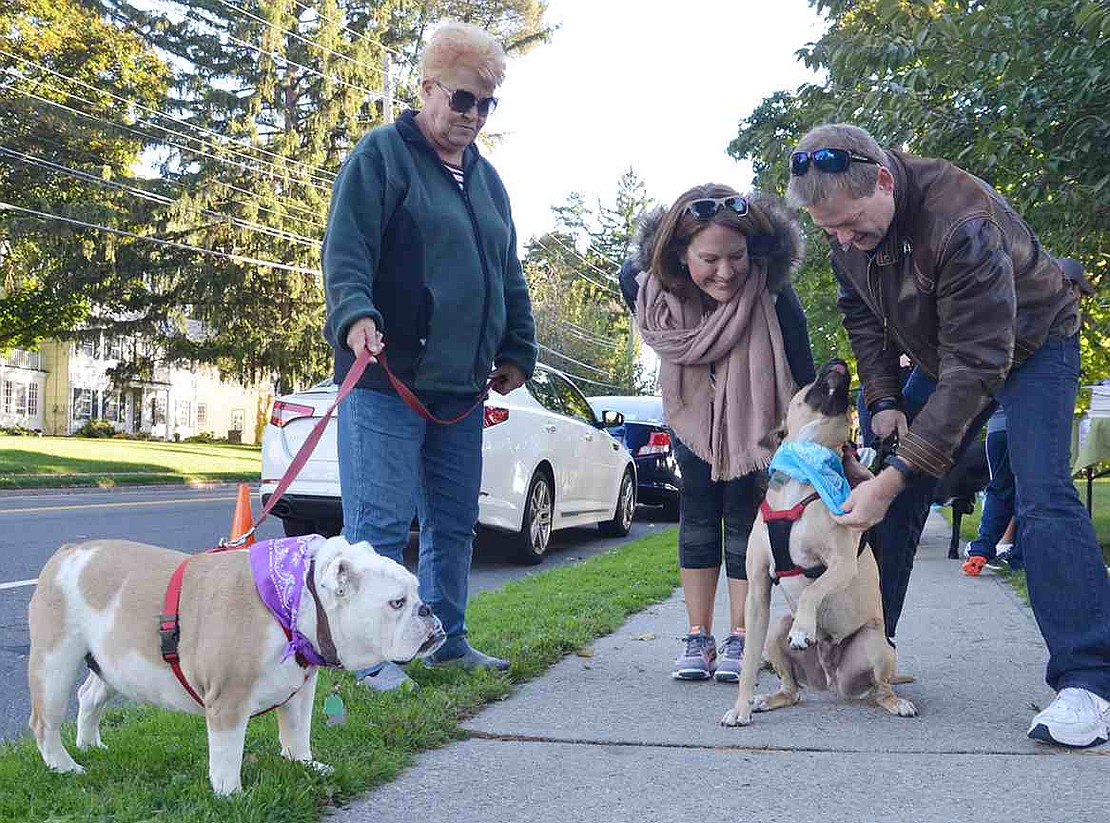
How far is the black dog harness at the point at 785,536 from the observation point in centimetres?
394

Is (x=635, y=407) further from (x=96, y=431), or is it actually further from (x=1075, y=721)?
(x=96, y=431)

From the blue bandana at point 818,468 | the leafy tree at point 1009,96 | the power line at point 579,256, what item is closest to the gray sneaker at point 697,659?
the blue bandana at point 818,468

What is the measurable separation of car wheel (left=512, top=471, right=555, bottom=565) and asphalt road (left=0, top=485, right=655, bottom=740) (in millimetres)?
125

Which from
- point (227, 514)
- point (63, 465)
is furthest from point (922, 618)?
point (63, 465)

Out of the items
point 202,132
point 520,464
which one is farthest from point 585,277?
point 520,464

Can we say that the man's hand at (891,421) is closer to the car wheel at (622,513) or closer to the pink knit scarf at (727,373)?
the pink knit scarf at (727,373)

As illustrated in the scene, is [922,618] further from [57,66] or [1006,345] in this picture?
[57,66]

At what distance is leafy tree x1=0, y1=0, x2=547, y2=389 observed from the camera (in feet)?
115

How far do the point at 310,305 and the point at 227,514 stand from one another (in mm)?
23159

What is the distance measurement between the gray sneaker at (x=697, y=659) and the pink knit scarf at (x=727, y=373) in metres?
0.68

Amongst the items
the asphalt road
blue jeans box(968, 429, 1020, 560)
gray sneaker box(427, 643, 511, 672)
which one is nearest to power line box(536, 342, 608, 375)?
the asphalt road

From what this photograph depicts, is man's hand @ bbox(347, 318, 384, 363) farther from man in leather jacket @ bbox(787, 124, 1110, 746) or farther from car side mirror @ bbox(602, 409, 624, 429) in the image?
car side mirror @ bbox(602, 409, 624, 429)

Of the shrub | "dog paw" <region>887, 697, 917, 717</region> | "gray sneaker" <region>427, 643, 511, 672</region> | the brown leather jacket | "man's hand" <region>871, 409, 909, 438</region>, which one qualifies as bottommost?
the shrub

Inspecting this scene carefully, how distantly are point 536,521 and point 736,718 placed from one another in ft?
19.2
